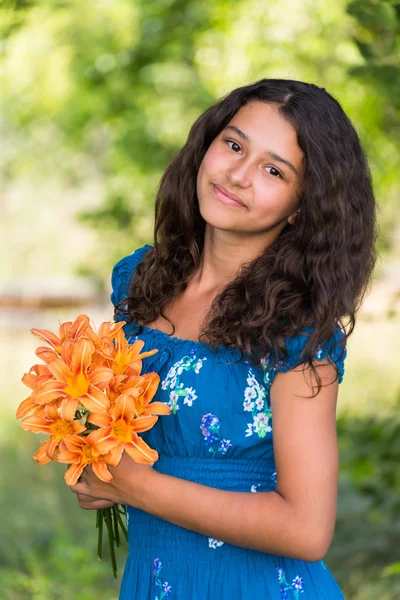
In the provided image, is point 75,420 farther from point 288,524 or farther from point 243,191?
point 243,191

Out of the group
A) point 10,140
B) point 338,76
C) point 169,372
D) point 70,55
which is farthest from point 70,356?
point 10,140

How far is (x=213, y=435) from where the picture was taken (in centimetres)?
201

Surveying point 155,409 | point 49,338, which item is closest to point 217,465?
point 155,409

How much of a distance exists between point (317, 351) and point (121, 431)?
486 millimetres

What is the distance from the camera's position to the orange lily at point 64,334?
192 centimetres

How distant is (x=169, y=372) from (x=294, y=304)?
0.35 meters

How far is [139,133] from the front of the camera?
6652mm

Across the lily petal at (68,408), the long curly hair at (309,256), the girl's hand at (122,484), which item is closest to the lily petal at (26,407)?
the lily petal at (68,408)

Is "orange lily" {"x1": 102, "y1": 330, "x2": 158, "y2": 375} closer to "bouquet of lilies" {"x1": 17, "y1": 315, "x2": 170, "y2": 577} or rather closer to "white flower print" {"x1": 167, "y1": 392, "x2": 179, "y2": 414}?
"bouquet of lilies" {"x1": 17, "y1": 315, "x2": 170, "y2": 577}

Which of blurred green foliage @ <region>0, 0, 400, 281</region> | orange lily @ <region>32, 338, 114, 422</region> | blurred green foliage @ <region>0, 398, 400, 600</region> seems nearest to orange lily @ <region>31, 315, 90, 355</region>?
A: orange lily @ <region>32, 338, 114, 422</region>

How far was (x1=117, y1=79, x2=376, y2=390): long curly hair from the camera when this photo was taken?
2035 millimetres

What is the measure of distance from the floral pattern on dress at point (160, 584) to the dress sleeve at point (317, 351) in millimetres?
581

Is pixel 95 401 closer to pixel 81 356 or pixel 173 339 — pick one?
pixel 81 356

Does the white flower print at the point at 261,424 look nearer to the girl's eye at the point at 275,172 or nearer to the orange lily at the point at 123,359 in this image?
the orange lily at the point at 123,359
